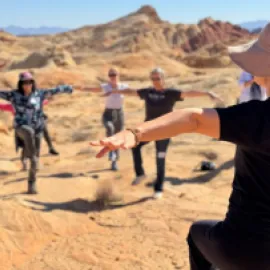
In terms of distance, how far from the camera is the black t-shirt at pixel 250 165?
182cm

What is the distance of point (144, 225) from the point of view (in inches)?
207

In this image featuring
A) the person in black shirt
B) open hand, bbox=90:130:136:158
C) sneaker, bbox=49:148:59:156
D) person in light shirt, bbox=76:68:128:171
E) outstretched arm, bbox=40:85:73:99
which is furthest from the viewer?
sneaker, bbox=49:148:59:156

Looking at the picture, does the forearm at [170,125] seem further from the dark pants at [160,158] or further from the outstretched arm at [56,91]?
the outstretched arm at [56,91]

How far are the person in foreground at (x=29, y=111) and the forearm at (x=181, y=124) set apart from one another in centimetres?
450

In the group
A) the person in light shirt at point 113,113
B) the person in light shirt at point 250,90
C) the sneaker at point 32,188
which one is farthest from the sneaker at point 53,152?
the person in light shirt at point 250,90

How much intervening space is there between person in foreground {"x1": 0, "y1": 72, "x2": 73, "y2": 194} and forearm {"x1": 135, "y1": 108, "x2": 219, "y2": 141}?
450 centimetres

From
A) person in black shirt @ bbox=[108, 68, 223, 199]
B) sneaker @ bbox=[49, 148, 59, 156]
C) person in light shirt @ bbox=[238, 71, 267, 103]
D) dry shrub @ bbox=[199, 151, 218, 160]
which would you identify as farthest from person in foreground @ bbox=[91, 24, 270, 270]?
sneaker @ bbox=[49, 148, 59, 156]

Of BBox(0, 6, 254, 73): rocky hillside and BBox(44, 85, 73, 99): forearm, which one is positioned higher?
BBox(0, 6, 254, 73): rocky hillside

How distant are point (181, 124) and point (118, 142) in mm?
273

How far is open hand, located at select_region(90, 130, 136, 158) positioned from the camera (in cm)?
180

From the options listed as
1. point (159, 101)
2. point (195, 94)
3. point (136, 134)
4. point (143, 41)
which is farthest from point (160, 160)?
point (143, 41)

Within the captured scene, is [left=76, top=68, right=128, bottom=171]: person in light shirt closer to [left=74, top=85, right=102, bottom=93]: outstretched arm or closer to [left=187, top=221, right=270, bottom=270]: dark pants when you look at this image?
[left=74, top=85, right=102, bottom=93]: outstretched arm

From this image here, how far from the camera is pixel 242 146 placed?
192 centimetres

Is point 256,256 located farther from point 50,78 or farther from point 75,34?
Answer: point 75,34
